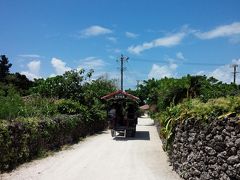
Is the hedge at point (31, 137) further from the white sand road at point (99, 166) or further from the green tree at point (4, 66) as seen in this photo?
the green tree at point (4, 66)

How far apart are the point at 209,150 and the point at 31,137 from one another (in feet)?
24.5

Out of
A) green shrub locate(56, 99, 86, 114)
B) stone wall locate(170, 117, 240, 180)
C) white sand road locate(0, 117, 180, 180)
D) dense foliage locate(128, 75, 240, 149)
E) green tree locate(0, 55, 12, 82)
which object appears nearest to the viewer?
stone wall locate(170, 117, 240, 180)

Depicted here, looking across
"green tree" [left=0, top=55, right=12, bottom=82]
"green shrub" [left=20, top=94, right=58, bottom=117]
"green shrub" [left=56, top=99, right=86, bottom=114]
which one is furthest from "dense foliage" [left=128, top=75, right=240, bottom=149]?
"green tree" [left=0, top=55, right=12, bottom=82]

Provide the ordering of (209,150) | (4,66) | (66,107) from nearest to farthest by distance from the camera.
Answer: (209,150), (66,107), (4,66)

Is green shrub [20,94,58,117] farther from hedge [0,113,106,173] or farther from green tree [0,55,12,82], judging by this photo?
green tree [0,55,12,82]

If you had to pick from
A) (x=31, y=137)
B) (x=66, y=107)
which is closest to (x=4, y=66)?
(x=66, y=107)

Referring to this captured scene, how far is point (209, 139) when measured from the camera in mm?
8648

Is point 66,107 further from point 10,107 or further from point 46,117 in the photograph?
point 10,107

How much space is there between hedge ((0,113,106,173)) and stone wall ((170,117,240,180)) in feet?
17.1

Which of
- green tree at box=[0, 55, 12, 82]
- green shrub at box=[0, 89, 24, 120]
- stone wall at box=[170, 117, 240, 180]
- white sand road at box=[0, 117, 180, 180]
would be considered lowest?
white sand road at box=[0, 117, 180, 180]

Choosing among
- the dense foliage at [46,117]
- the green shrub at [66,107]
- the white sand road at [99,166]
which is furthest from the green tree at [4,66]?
the white sand road at [99,166]

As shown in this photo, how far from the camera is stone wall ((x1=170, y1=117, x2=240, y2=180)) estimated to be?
7.39m

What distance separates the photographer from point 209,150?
8.57m

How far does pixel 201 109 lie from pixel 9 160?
6.23 m
